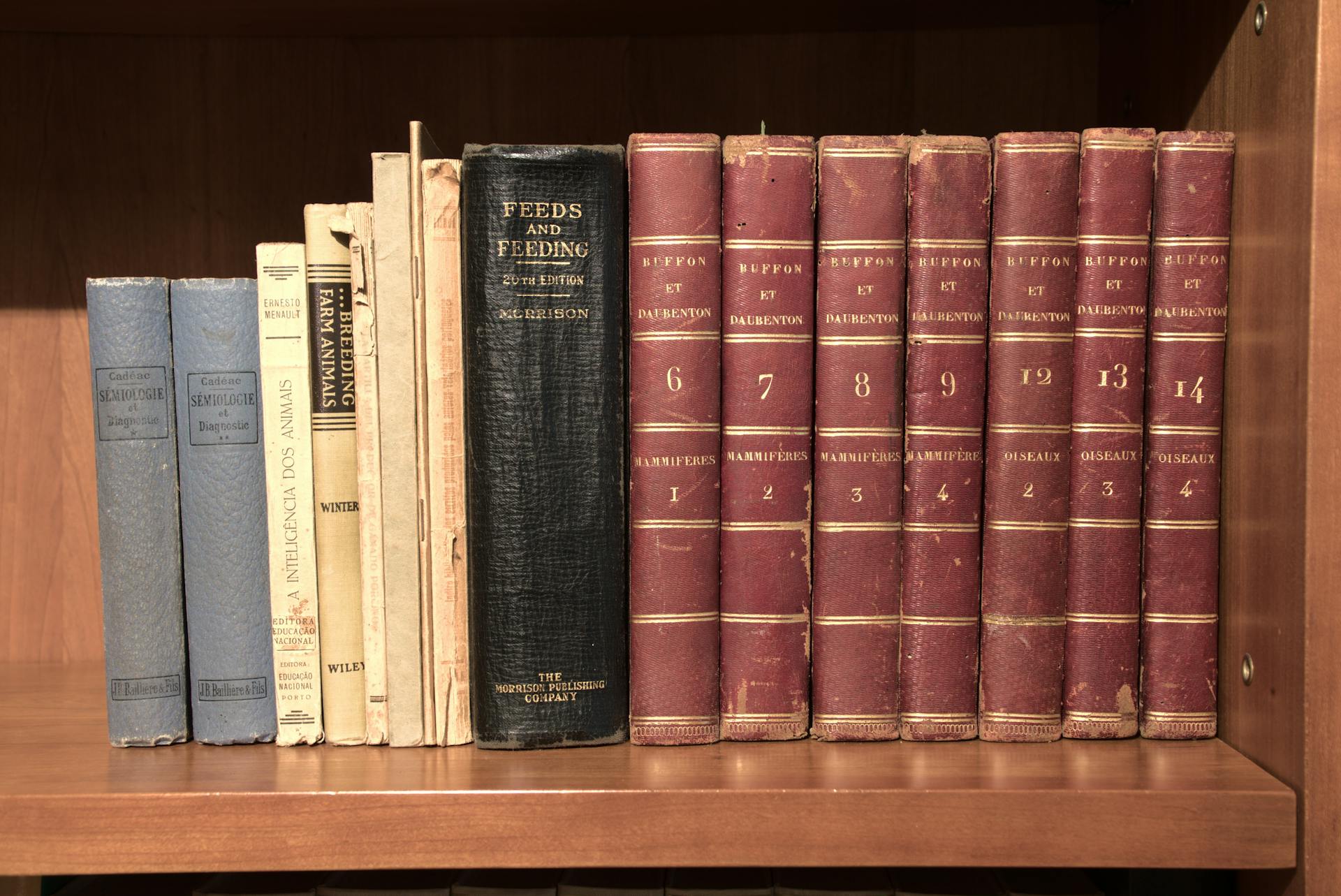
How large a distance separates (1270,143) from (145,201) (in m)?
0.84

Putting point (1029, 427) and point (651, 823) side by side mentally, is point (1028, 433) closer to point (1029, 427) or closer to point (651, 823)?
point (1029, 427)

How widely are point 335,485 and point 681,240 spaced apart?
258 mm

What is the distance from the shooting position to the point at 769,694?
62 cm

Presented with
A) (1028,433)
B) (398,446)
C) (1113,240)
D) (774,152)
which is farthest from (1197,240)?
(398,446)

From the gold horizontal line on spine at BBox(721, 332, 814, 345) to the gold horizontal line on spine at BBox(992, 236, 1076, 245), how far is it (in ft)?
0.44

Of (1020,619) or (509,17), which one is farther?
(509,17)

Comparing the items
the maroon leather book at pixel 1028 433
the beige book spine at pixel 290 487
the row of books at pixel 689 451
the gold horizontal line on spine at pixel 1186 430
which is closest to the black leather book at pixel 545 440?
the row of books at pixel 689 451

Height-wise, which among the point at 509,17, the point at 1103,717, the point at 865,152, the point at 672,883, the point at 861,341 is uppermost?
the point at 509,17

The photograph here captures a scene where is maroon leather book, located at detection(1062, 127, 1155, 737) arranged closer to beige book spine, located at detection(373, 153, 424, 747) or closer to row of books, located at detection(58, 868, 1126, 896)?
row of books, located at detection(58, 868, 1126, 896)

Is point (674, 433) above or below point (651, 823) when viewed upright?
above

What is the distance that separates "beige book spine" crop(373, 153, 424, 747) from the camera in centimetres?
60

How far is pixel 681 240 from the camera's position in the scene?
598mm

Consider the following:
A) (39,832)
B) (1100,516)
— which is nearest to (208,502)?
(39,832)

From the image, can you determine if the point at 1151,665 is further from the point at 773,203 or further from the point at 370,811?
the point at 370,811
